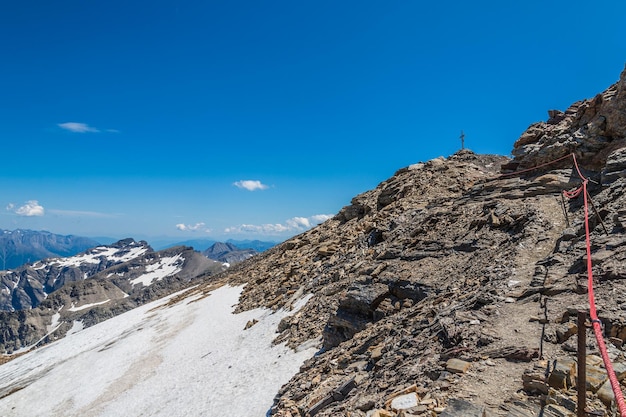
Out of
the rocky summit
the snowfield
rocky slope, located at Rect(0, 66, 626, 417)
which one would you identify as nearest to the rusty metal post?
the rocky summit

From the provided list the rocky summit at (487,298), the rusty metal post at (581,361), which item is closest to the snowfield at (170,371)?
the rocky summit at (487,298)

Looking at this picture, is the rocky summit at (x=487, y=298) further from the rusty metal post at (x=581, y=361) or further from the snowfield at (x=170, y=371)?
the snowfield at (x=170, y=371)

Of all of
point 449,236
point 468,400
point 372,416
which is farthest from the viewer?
point 449,236

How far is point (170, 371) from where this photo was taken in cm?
2639

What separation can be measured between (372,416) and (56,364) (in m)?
46.1

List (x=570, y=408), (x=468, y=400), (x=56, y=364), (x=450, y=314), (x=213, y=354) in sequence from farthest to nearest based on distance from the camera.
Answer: (x=56, y=364)
(x=213, y=354)
(x=450, y=314)
(x=468, y=400)
(x=570, y=408)

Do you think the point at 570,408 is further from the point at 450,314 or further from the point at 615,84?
the point at 615,84

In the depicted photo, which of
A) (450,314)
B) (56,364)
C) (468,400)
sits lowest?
(56,364)

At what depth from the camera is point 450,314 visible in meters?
12.3

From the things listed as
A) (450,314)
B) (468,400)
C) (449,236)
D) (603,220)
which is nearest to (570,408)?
(468,400)

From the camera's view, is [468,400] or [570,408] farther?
[468,400]

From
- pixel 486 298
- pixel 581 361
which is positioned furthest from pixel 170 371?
pixel 581 361

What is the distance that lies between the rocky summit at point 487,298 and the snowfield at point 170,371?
236 centimetres

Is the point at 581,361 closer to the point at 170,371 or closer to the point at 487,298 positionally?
the point at 487,298
